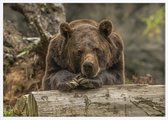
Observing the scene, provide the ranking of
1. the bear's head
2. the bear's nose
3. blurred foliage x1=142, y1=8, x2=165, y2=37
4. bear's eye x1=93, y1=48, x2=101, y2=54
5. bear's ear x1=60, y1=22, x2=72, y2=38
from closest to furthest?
the bear's nose → the bear's head → bear's eye x1=93, y1=48, x2=101, y2=54 → bear's ear x1=60, y1=22, x2=72, y2=38 → blurred foliage x1=142, y1=8, x2=165, y2=37

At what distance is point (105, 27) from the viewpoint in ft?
28.0

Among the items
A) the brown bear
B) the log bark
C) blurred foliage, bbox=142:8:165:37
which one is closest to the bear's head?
the brown bear

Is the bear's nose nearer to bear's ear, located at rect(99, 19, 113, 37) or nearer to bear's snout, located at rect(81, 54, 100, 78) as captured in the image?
bear's snout, located at rect(81, 54, 100, 78)

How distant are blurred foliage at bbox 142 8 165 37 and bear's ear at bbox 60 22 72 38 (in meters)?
9.34

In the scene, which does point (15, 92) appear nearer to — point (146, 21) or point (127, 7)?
point (146, 21)

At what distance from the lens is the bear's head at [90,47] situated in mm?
8102

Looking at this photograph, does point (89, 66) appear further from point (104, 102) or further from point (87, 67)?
point (104, 102)

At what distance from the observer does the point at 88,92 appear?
26.8ft

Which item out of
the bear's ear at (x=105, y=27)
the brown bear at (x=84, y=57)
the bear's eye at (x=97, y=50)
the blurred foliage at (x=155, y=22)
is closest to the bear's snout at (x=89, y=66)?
the brown bear at (x=84, y=57)

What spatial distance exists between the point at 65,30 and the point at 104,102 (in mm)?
1017

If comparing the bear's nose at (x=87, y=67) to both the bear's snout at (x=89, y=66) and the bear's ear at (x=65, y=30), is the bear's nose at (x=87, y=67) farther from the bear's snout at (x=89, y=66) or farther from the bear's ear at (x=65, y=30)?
the bear's ear at (x=65, y=30)

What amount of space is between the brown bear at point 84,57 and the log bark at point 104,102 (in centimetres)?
11

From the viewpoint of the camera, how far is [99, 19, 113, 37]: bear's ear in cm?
852

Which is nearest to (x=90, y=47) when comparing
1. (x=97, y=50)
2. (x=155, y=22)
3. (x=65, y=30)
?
(x=97, y=50)
